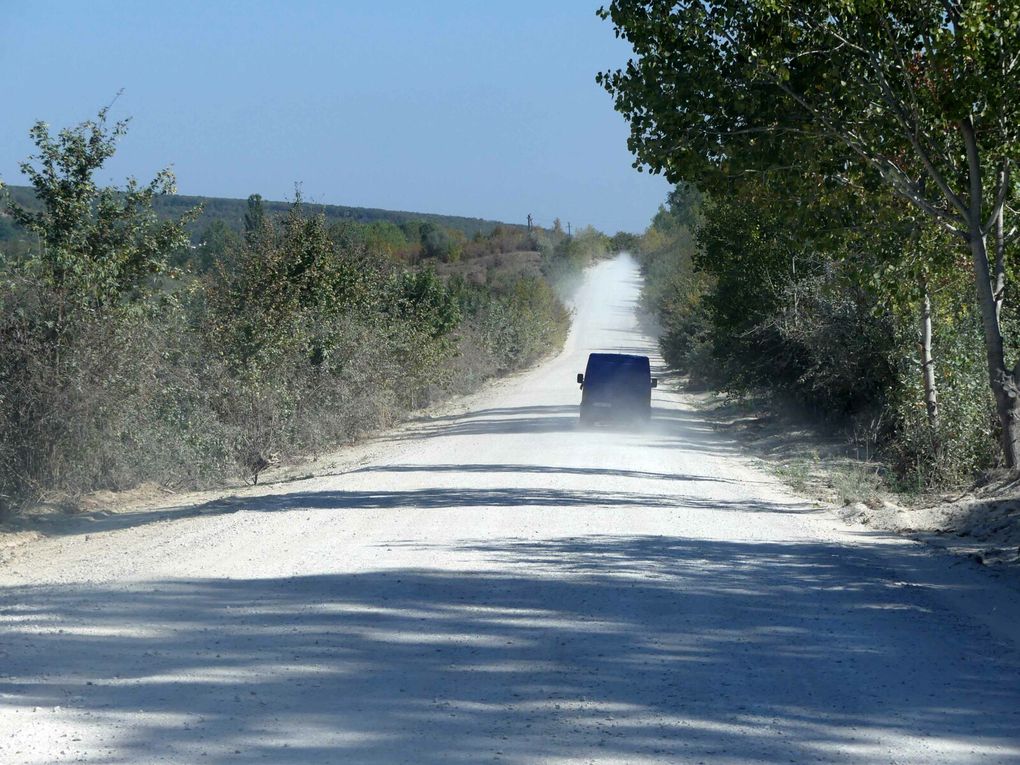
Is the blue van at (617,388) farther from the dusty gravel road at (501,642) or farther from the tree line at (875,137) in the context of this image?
the dusty gravel road at (501,642)

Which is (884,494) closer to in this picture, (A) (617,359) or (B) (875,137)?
(B) (875,137)

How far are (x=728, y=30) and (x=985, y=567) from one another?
7626 millimetres

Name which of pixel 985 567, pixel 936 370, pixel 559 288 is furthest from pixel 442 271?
pixel 985 567

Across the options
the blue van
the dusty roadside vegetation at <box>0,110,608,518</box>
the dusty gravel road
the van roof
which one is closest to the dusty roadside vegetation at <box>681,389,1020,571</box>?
the dusty gravel road

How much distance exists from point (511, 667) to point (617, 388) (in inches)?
945

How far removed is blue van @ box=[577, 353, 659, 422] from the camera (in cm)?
3023

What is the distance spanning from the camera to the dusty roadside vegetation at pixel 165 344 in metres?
15.4

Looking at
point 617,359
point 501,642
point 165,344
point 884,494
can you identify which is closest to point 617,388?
point 617,359

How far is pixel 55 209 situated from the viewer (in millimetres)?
16875

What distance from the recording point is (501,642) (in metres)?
7.05

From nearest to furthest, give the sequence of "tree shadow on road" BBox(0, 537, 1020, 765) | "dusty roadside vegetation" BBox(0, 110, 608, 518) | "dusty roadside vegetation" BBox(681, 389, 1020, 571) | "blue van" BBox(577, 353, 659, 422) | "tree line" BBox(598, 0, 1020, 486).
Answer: "tree shadow on road" BBox(0, 537, 1020, 765) < "dusty roadside vegetation" BBox(681, 389, 1020, 571) < "tree line" BBox(598, 0, 1020, 486) < "dusty roadside vegetation" BBox(0, 110, 608, 518) < "blue van" BBox(577, 353, 659, 422)

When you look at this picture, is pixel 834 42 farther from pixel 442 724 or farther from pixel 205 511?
pixel 442 724

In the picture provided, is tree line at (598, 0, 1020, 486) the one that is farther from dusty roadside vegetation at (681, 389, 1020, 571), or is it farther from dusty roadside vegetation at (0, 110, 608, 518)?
dusty roadside vegetation at (0, 110, 608, 518)

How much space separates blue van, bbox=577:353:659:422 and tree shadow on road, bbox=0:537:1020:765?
20.7 m
